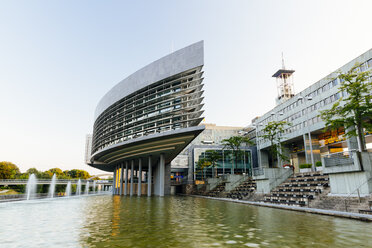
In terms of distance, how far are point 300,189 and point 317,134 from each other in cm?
3078

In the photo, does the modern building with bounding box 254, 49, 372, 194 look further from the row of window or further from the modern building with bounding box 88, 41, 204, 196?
the modern building with bounding box 88, 41, 204, 196

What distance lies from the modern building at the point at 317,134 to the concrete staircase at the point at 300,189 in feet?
6.91

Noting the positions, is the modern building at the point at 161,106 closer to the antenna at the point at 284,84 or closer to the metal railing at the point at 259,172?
the metal railing at the point at 259,172

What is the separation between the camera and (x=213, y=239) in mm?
8125

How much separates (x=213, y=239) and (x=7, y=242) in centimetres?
686

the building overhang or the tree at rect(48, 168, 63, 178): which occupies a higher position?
the building overhang

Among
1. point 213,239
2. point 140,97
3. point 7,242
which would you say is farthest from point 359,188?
point 140,97

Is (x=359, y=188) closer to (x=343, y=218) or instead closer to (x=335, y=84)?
(x=343, y=218)

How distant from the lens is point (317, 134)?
4972 centimetres

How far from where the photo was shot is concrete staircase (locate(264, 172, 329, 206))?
21.2 metres

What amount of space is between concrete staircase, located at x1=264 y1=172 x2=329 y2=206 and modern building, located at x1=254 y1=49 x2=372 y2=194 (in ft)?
6.91

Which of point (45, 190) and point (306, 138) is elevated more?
point (306, 138)

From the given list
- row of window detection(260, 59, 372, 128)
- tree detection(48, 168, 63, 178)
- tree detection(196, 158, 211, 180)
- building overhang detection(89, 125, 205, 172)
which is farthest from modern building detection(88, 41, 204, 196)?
tree detection(48, 168, 63, 178)

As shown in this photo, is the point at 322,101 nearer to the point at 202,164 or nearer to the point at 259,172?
the point at 259,172
